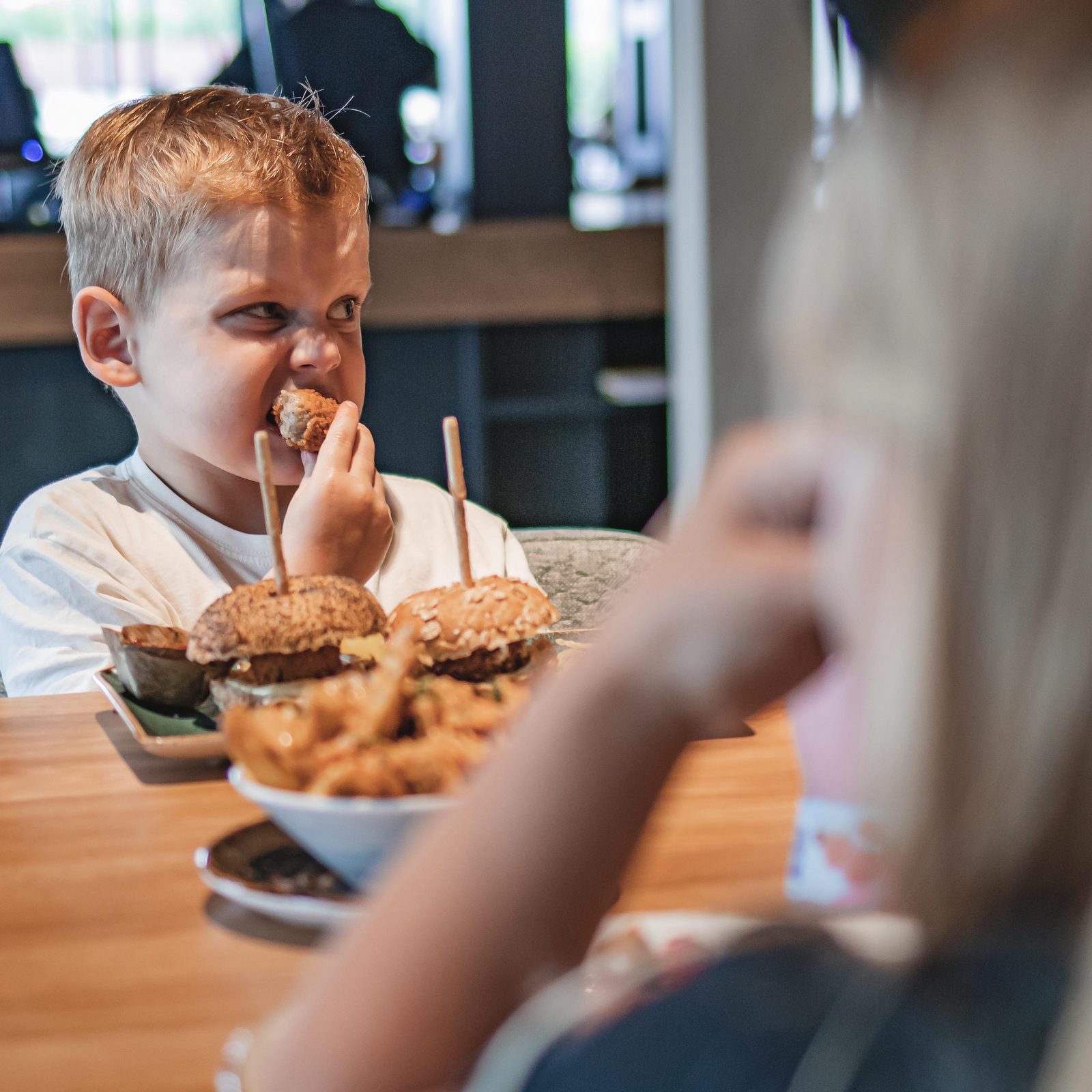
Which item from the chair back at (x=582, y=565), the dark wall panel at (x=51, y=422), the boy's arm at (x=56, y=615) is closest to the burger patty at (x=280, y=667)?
the boy's arm at (x=56, y=615)

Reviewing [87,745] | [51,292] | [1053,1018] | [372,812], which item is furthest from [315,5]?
[1053,1018]

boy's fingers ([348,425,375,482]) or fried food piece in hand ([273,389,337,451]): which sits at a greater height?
fried food piece in hand ([273,389,337,451])

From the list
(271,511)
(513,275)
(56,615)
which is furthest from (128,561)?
(513,275)

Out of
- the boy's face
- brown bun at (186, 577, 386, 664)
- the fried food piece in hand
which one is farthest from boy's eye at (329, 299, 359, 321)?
brown bun at (186, 577, 386, 664)

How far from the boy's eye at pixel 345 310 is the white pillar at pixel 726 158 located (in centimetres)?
136

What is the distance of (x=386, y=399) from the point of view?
3.83m

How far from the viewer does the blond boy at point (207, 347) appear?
4.83 ft

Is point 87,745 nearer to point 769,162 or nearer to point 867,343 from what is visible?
point 867,343

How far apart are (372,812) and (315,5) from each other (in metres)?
3.56

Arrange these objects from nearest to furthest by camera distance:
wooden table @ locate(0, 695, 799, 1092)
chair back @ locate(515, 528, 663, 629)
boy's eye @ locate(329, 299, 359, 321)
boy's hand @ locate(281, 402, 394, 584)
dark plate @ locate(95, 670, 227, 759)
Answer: wooden table @ locate(0, 695, 799, 1092) → dark plate @ locate(95, 670, 227, 759) → boy's hand @ locate(281, 402, 394, 584) → boy's eye @ locate(329, 299, 359, 321) → chair back @ locate(515, 528, 663, 629)

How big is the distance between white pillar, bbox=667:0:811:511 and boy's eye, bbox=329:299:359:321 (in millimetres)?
1365

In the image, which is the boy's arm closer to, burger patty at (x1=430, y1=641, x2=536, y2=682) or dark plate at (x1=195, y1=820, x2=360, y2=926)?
burger patty at (x1=430, y1=641, x2=536, y2=682)

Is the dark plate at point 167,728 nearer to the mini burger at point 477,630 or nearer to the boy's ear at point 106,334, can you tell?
the mini burger at point 477,630

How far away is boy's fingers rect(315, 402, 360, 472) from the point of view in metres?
1.50
